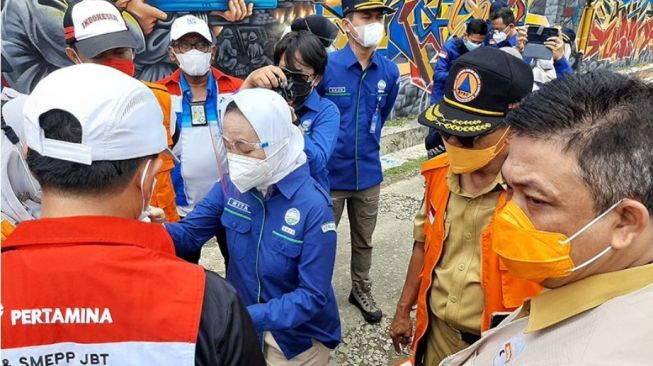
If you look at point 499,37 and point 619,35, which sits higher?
point 499,37

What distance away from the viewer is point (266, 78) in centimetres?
261

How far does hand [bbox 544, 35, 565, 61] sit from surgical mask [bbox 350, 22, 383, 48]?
179 centimetres

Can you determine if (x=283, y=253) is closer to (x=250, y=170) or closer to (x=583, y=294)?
(x=250, y=170)

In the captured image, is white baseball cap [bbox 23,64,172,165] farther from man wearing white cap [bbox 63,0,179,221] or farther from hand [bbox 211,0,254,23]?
hand [bbox 211,0,254,23]

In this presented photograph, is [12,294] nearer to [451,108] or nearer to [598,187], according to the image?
[598,187]

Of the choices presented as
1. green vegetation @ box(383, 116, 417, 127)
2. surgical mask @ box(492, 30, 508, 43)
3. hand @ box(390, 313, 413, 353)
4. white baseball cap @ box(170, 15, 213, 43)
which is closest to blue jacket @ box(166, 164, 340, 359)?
hand @ box(390, 313, 413, 353)

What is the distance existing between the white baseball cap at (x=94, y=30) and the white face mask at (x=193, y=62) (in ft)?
1.22

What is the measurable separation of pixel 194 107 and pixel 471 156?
1.69m

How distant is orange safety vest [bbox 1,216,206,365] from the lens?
1.02 meters

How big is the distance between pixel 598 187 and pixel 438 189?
1015mm

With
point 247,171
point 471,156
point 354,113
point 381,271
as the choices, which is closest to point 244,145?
point 247,171

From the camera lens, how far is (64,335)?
103 centimetres

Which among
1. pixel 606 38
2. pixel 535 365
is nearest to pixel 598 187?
pixel 535 365

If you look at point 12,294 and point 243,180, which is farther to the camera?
point 243,180
